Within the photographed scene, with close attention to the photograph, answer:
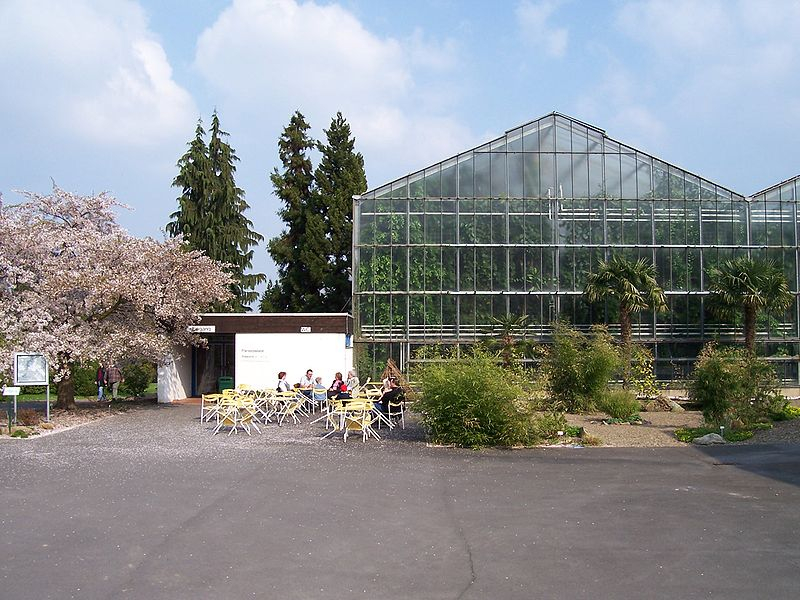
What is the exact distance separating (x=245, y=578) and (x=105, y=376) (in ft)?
77.8

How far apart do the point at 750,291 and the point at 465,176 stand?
1126cm

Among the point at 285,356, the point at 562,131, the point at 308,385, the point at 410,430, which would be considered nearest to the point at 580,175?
the point at 562,131

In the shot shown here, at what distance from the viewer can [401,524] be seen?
29.0 ft

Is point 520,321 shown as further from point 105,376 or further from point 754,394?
point 105,376

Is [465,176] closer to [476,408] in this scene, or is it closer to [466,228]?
[466,228]

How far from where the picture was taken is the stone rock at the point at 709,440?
16.1m

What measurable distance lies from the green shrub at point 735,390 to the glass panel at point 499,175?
44.6 feet

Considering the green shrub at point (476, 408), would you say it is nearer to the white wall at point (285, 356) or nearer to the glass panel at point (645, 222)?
the white wall at point (285, 356)

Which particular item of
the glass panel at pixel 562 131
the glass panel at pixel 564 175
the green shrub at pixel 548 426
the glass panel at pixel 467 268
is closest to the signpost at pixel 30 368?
the green shrub at pixel 548 426

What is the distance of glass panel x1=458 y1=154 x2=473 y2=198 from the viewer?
31.4 metres

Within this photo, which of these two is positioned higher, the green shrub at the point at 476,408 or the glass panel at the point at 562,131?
the glass panel at the point at 562,131

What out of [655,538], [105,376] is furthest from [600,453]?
[105,376]

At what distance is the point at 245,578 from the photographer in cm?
676

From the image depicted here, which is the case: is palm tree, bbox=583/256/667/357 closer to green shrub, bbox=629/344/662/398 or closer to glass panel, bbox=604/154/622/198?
green shrub, bbox=629/344/662/398
